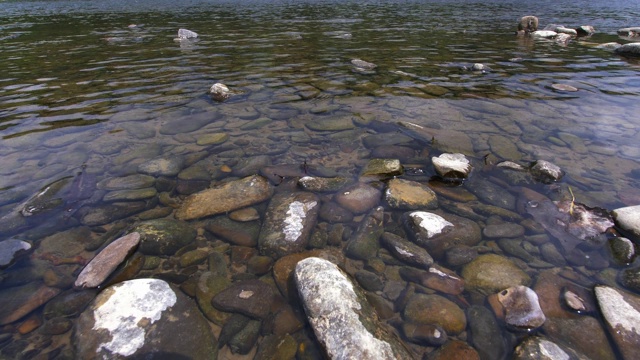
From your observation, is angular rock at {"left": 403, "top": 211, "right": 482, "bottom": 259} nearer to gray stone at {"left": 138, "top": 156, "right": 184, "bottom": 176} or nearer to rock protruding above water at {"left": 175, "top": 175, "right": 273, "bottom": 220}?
rock protruding above water at {"left": 175, "top": 175, "right": 273, "bottom": 220}

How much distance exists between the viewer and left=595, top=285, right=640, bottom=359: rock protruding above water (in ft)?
9.77

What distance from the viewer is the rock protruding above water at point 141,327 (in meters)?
2.95

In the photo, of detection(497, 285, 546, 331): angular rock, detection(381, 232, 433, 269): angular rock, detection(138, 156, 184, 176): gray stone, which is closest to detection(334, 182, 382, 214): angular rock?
detection(381, 232, 433, 269): angular rock

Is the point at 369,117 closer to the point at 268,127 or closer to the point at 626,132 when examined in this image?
the point at 268,127

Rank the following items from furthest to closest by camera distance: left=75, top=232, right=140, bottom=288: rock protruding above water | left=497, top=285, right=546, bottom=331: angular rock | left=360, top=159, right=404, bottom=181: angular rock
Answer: left=360, top=159, right=404, bottom=181: angular rock, left=75, top=232, right=140, bottom=288: rock protruding above water, left=497, top=285, right=546, bottom=331: angular rock

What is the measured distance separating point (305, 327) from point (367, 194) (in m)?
2.39

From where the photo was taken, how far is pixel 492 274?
3.80 metres

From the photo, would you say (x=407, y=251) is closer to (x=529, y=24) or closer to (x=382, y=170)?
(x=382, y=170)

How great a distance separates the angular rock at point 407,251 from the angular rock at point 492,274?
0.46 meters

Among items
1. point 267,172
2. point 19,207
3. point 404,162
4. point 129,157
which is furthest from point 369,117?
point 19,207

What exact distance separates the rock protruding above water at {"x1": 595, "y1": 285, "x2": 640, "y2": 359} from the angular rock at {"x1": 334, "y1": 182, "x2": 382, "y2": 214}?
2.81m

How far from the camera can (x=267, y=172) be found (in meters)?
5.79

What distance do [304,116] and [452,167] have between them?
13.1 ft

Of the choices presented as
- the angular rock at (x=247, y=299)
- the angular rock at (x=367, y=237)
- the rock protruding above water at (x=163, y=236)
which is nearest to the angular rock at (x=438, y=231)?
the angular rock at (x=367, y=237)
